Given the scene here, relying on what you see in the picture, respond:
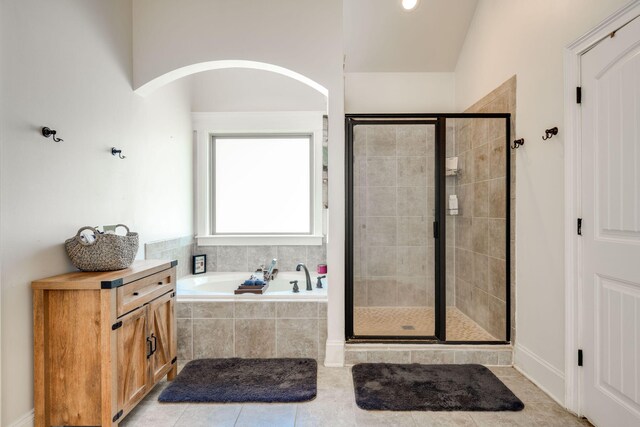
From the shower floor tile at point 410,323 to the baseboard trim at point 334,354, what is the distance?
8.5 inches

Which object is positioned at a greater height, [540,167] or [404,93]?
[404,93]

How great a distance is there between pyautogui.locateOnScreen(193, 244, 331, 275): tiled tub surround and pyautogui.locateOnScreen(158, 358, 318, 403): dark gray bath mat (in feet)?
4.06

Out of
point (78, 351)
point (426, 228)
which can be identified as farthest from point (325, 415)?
point (426, 228)

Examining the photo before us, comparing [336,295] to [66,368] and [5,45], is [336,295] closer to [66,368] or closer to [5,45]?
[66,368]

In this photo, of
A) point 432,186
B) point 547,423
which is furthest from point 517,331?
point 432,186

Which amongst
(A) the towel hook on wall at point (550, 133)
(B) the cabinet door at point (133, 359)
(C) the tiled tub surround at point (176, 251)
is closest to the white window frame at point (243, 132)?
(C) the tiled tub surround at point (176, 251)

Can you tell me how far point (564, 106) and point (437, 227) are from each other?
111cm

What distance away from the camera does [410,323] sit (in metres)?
2.96

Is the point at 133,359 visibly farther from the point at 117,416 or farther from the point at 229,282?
the point at 229,282

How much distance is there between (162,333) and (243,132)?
2.27 meters

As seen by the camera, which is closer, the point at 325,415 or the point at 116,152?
the point at 325,415

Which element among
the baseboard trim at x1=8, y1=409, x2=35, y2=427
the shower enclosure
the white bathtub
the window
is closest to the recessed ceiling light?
the shower enclosure

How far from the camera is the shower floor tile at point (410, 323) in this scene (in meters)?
2.74

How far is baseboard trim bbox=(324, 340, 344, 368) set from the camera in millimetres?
2527
